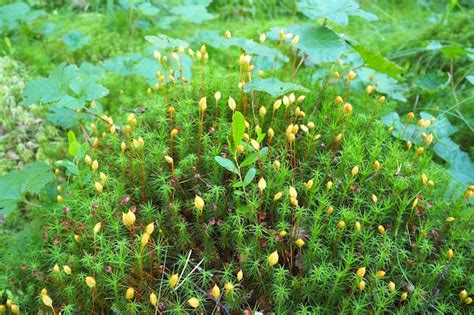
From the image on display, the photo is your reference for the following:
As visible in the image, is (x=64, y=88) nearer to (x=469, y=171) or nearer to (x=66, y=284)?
(x=66, y=284)

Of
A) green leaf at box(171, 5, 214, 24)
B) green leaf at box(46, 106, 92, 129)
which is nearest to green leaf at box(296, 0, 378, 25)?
green leaf at box(171, 5, 214, 24)

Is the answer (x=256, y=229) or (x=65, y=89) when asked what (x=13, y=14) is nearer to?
(x=65, y=89)

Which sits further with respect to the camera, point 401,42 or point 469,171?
point 401,42

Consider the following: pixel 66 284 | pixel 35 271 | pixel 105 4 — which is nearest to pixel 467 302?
pixel 66 284

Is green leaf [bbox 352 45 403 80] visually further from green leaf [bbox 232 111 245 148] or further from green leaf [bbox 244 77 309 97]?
green leaf [bbox 232 111 245 148]

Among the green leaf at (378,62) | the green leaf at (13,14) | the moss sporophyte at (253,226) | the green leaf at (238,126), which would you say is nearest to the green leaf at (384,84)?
the green leaf at (378,62)

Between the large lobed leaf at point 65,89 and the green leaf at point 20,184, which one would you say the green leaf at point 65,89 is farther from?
the green leaf at point 20,184
